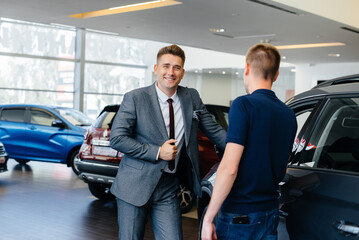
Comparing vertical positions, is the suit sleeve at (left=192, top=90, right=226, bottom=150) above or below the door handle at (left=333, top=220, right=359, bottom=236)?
above

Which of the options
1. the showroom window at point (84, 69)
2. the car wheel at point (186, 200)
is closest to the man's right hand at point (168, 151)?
the car wheel at point (186, 200)

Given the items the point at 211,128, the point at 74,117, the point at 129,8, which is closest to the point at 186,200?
the point at 211,128

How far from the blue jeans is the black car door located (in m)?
0.36

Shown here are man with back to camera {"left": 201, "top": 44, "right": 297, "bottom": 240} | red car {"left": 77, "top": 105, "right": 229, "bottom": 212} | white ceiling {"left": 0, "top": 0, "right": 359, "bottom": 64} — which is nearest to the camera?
man with back to camera {"left": 201, "top": 44, "right": 297, "bottom": 240}

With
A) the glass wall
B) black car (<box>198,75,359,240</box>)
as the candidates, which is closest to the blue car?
black car (<box>198,75,359,240</box>)

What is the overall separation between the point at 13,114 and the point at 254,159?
34.1 ft

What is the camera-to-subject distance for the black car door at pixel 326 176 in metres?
2.47

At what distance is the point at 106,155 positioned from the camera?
725 centimetres

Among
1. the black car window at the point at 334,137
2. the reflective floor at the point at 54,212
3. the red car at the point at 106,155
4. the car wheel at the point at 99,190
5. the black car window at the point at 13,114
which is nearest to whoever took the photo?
the black car window at the point at 334,137

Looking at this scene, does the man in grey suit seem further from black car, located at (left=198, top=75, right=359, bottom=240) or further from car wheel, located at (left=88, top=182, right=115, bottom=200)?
car wheel, located at (left=88, top=182, right=115, bottom=200)

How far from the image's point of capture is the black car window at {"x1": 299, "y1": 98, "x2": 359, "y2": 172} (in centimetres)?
286

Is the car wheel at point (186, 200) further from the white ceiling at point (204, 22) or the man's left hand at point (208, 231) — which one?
the white ceiling at point (204, 22)

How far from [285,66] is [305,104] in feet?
65.5

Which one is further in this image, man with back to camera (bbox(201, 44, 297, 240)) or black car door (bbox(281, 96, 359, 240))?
black car door (bbox(281, 96, 359, 240))
